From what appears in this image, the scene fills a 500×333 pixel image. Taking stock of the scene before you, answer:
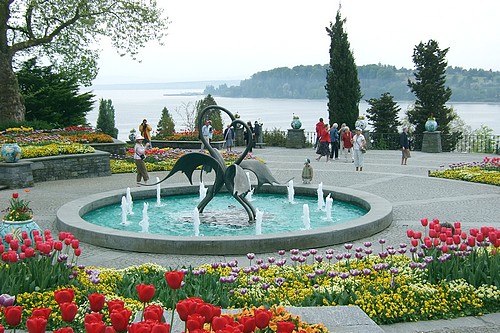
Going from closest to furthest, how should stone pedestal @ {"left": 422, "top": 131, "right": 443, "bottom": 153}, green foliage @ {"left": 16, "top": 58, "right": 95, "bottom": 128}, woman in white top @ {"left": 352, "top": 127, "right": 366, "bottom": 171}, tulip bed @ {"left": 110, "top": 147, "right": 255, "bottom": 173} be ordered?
1. woman in white top @ {"left": 352, "top": 127, "right": 366, "bottom": 171}
2. tulip bed @ {"left": 110, "top": 147, "right": 255, "bottom": 173}
3. stone pedestal @ {"left": 422, "top": 131, "right": 443, "bottom": 153}
4. green foliage @ {"left": 16, "top": 58, "right": 95, "bottom": 128}

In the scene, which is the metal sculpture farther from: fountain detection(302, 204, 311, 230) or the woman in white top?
the woman in white top

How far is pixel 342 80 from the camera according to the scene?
31.3m

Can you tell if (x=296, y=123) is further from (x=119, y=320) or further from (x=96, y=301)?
(x=119, y=320)

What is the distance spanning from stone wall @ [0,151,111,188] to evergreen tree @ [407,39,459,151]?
19.2m

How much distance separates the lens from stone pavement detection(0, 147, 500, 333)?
28.2 ft

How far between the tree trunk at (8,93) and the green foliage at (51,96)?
157 centimetres

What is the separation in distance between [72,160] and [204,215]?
7814 mm

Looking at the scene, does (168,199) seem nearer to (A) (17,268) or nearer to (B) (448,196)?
(B) (448,196)

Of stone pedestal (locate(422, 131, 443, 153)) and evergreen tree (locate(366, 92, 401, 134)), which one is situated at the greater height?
evergreen tree (locate(366, 92, 401, 134))

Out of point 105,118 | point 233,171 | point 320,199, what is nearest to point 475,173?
point 320,199

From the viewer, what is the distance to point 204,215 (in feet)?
41.2

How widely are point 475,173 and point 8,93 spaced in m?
19.5

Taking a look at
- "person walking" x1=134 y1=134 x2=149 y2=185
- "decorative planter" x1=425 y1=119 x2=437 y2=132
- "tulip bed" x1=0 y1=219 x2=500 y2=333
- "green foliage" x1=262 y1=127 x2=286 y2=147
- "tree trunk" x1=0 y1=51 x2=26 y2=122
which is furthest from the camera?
"green foliage" x1=262 y1=127 x2=286 y2=147

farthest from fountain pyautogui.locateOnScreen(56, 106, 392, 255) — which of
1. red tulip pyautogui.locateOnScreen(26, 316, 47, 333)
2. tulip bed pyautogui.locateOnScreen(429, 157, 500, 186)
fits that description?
red tulip pyautogui.locateOnScreen(26, 316, 47, 333)
